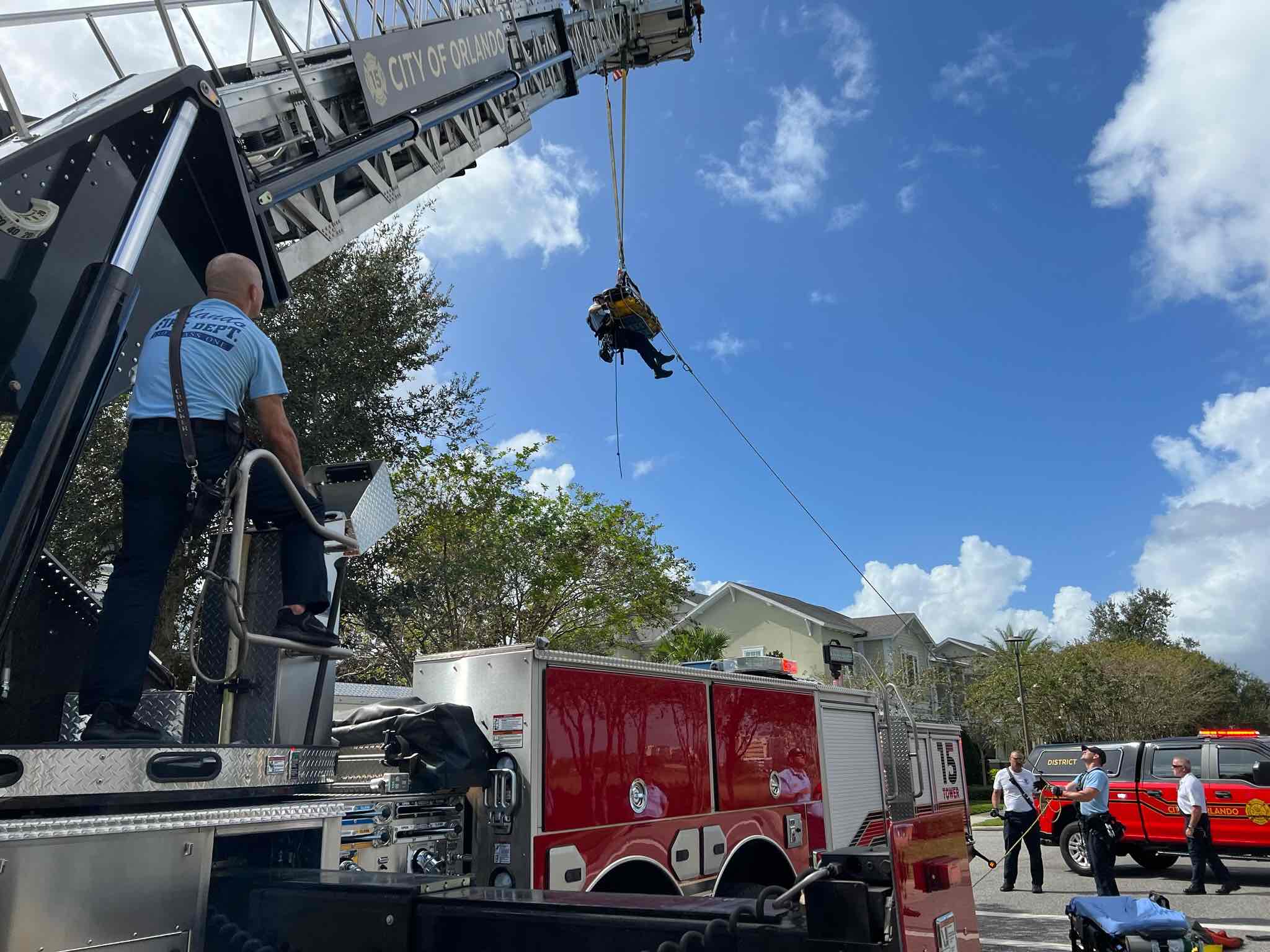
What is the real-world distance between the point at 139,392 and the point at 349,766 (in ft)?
7.41

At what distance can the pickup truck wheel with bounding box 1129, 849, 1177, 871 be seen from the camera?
503 inches

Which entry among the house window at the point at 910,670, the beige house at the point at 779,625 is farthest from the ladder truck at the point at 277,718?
the beige house at the point at 779,625

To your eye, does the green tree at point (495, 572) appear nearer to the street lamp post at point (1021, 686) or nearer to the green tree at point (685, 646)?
the green tree at point (685, 646)

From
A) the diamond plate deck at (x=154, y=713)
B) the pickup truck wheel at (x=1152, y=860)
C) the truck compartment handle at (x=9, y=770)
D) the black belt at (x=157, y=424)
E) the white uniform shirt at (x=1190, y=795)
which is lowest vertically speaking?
the pickup truck wheel at (x=1152, y=860)

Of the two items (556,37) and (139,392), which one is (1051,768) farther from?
(139,392)

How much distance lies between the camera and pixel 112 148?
259cm

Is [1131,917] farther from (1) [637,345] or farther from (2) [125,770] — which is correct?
(1) [637,345]

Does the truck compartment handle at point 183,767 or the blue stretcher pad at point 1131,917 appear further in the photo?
the blue stretcher pad at point 1131,917

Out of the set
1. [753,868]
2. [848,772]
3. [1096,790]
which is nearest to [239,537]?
[753,868]

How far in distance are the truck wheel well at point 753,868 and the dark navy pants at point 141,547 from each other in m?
3.99

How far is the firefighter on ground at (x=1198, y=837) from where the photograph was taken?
1094 cm

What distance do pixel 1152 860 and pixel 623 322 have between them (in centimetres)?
1060

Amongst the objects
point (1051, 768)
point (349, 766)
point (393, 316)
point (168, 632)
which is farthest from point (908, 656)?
point (349, 766)

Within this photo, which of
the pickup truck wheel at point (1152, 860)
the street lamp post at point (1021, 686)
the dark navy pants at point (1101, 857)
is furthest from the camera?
the street lamp post at point (1021, 686)
